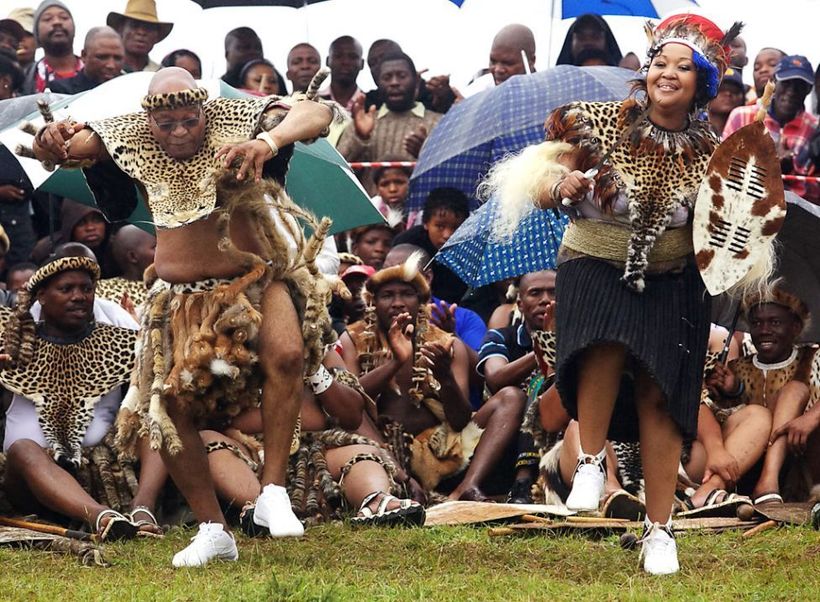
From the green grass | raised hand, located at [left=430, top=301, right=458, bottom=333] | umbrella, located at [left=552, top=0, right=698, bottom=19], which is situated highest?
umbrella, located at [left=552, top=0, right=698, bottom=19]

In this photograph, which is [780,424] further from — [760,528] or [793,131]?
[793,131]

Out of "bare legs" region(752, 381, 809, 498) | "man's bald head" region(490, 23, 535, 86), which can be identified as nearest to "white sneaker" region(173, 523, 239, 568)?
"bare legs" region(752, 381, 809, 498)

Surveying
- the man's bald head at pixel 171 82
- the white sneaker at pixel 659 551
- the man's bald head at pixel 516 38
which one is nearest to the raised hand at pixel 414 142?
the man's bald head at pixel 516 38

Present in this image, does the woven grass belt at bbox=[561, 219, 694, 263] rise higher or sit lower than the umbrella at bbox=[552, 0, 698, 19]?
lower

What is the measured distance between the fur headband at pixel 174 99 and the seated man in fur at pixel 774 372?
3756 mm

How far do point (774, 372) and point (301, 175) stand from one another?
10.1ft

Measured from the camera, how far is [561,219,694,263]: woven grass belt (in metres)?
6.35

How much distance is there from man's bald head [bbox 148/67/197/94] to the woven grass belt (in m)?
1.84

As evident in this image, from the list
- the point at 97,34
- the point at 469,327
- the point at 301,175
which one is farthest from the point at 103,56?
the point at 469,327

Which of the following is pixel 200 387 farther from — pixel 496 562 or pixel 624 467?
pixel 624 467

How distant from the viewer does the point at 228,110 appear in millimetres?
6828

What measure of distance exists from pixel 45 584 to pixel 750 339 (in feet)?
15.4

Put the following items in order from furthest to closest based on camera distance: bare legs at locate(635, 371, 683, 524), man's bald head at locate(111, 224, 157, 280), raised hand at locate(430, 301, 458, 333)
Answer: man's bald head at locate(111, 224, 157, 280) < raised hand at locate(430, 301, 458, 333) < bare legs at locate(635, 371, 683, 524)

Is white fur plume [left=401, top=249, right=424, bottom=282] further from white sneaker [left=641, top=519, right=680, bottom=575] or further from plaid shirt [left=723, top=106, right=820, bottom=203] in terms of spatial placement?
plaid shirt [left=723, top=106, right=820, bottom=203]
